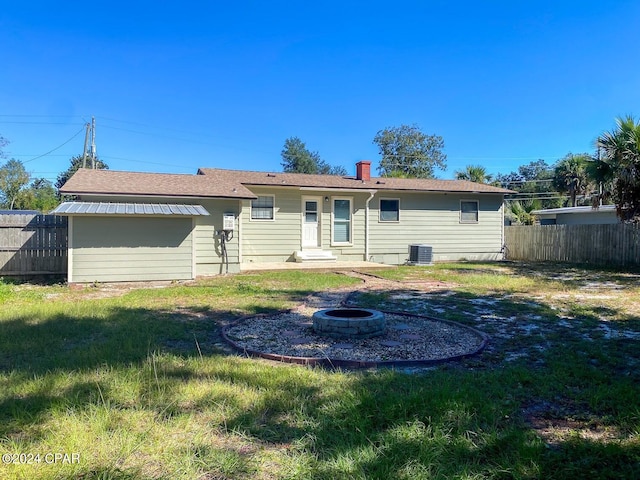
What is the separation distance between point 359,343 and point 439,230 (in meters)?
A: 12.1

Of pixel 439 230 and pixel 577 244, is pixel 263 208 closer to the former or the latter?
pixel 439 230

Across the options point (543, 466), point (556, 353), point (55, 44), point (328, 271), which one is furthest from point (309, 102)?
point (543, 466)

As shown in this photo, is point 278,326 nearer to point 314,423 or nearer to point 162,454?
point 314,423

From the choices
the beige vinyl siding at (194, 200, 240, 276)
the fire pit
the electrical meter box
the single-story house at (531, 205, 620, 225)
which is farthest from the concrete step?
the single-story house at (531, 205, 620, 225)

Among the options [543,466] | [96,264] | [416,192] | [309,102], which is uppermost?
[309,102]

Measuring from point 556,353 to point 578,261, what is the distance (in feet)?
43.5

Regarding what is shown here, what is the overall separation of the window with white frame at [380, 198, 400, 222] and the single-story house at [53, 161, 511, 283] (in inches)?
1.5

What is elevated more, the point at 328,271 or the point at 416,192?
the point at 416,192

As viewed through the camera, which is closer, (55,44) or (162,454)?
(162,454)

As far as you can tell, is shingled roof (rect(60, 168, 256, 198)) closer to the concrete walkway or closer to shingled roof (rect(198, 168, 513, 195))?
shingled roof (rect(198, 168, 513, 195))

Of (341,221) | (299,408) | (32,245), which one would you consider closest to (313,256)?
(341,221)

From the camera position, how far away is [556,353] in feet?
14.4

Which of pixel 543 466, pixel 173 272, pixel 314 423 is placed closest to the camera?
pixel 543 466

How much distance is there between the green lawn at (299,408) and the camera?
7.45ft
